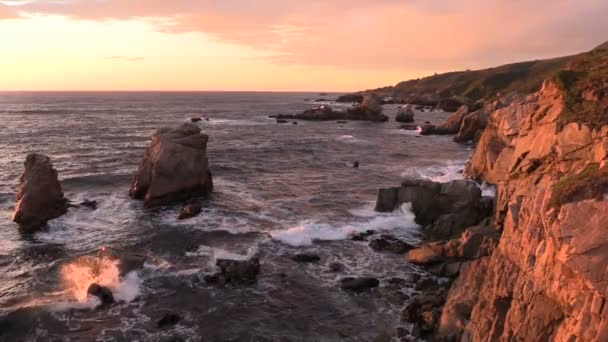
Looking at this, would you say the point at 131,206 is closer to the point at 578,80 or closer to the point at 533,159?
the point at 533,159

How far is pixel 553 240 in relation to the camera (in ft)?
49.1

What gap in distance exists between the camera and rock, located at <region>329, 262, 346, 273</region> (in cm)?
Result: 3056

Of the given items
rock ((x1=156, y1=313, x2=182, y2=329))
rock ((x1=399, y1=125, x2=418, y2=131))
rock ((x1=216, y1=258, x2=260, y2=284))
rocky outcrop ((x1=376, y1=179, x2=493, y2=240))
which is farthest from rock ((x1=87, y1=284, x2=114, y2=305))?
rock ((x1=399, y1=125, x2=418, y2=131))

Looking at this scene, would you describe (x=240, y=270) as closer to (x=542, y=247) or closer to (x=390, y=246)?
(x=390, y=246)

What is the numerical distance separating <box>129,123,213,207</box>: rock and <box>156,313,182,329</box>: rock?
21.1 meters

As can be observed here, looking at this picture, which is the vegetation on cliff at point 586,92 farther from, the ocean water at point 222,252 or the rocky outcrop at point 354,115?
the rocky outcrop at point 354,115

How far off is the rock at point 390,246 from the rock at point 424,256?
1.33 m

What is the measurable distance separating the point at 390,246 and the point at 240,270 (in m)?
11.3

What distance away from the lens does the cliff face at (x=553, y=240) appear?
13.7m

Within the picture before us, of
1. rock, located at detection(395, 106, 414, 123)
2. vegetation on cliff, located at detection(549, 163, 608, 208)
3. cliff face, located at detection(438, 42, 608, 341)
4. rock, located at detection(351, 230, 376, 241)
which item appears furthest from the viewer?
rock, located at detection(395, 106, 414, 123)

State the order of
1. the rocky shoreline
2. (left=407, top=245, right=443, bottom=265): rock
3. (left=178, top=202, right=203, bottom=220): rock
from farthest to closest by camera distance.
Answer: (left=178, top=202, right=203, bottom=220): rock < (left=407, top=245, right=443, bottom=265): rock < the rocky shoreline

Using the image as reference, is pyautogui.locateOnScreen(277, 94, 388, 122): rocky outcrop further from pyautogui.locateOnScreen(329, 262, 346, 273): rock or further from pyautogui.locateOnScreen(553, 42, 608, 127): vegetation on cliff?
pyautogui.locateOnScreen(553, 42, 608, 127): vegetation on cliff

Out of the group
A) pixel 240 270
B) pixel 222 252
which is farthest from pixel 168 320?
pixel 222 252

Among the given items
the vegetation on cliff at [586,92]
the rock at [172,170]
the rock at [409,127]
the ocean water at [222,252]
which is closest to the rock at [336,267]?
the ocean water at [222,252]
